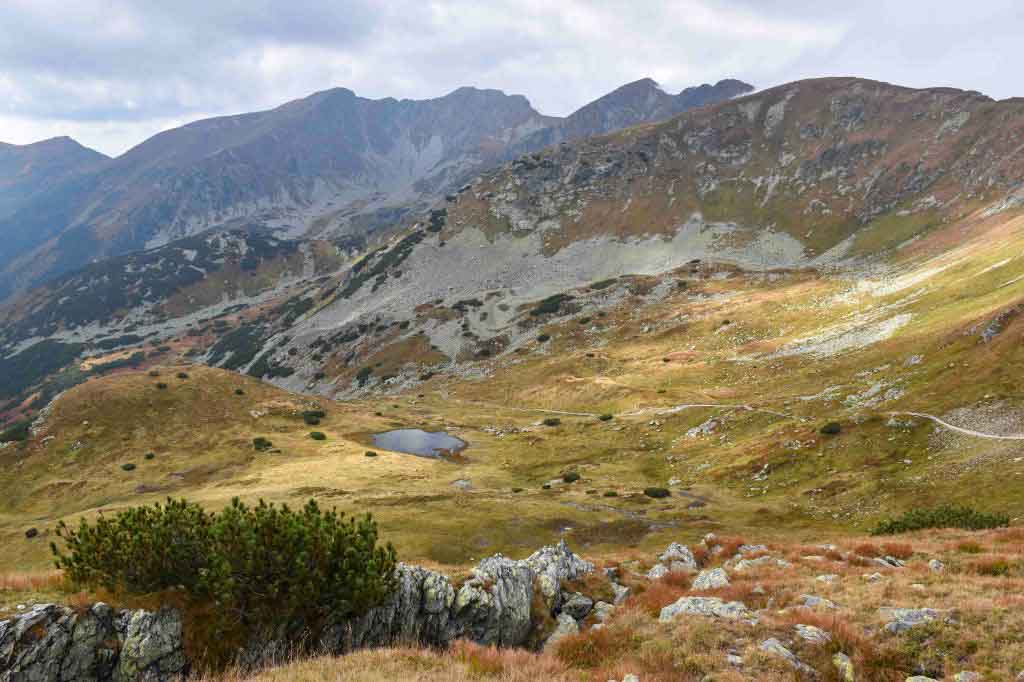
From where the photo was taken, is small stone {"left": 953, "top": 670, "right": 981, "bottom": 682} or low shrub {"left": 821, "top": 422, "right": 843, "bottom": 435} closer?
small stone {"left": 953, "top": 670, "right": 981, "bottom": 682}

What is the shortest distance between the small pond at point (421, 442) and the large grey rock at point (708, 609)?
2700 inches

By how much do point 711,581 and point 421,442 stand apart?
74752 mm

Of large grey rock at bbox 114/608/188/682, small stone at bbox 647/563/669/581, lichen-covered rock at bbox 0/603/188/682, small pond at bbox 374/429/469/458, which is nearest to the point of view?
lichen-covered rock at bbox 0/603/188/682

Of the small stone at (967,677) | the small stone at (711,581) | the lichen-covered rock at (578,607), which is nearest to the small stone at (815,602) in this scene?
the small stone at (711,581)

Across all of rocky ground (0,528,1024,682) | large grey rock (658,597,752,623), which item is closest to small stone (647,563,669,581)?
rocky ground (0,528,1024,682)

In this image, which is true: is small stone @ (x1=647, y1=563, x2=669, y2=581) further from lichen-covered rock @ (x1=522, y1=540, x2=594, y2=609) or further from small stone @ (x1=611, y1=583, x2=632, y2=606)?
lichen-covered rock @ (x1=522, y1=540, x2=594, y2=609)

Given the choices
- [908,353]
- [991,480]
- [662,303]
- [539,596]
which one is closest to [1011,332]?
[908,353]

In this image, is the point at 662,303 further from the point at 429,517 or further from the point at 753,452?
the point at 429,517

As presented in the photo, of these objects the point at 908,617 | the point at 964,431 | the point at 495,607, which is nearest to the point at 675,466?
the point at 964,431

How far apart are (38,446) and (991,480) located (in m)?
116

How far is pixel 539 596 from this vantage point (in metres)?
21.5

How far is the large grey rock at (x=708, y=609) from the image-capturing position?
1555cm

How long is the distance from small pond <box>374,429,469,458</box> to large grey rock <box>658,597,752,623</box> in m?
68.6

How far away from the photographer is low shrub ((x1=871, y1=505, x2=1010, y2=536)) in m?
30.1
